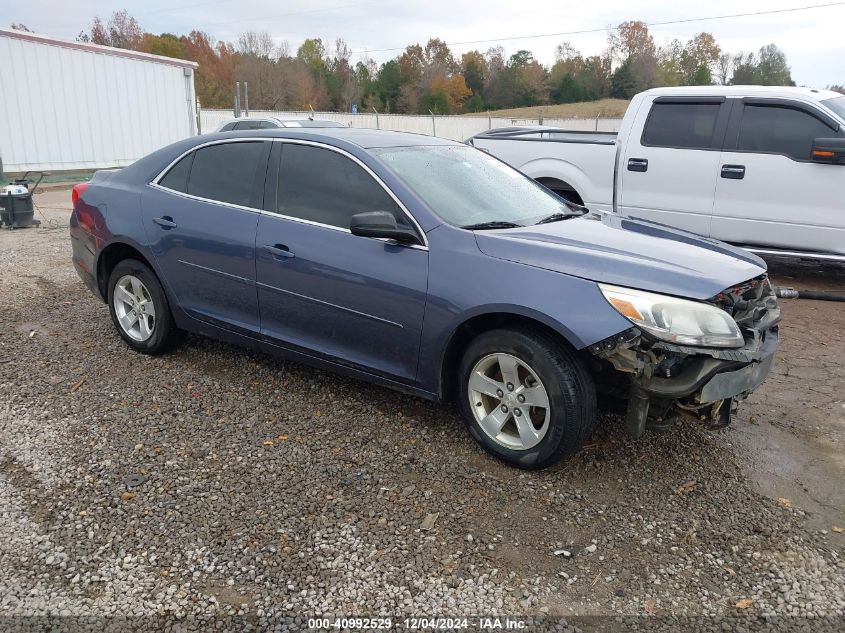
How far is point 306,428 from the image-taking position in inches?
157

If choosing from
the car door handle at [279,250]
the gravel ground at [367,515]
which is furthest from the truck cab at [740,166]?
the car door handle at [279,250]

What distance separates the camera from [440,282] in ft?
11.7

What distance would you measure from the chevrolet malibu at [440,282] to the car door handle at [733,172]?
3.16 metres

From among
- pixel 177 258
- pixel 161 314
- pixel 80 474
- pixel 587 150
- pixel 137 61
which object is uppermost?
pixel 137 61

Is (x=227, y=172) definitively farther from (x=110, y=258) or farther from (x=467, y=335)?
(x=467, y=335)

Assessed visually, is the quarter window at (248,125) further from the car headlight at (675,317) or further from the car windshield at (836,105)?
the car headlight at (675,317)

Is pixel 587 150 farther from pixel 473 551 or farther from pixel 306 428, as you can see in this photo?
pixel 473 551

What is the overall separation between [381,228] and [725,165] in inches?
190

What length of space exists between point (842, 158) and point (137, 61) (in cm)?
1447

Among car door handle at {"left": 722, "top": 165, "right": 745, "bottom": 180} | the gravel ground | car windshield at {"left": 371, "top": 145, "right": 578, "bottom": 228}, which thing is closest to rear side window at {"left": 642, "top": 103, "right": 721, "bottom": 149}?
car door handle at {"left": 722, "top": 165, "right": 745, "bottom": 180}

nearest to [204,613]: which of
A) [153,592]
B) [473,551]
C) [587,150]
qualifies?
[153,592]

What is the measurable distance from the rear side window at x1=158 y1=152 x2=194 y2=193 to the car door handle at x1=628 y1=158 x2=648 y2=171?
4.73 m

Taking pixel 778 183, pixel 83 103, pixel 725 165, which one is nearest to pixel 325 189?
pixel 725 165

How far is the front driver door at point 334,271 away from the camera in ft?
12.1
